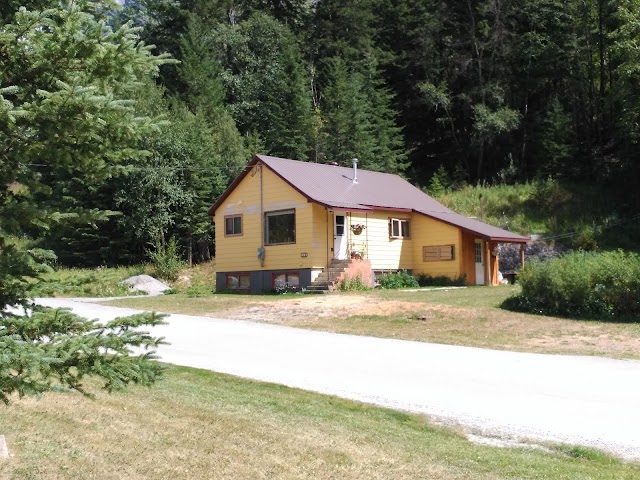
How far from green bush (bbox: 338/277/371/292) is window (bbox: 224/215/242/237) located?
5.83 meters

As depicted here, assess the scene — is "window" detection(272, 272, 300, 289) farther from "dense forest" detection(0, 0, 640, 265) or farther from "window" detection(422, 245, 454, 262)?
"dense forest" detection(0, 0, 640, 265)

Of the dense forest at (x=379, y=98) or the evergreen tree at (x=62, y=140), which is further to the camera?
the dense forest at (x=379, y=98)

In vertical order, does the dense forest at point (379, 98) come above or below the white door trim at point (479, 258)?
above

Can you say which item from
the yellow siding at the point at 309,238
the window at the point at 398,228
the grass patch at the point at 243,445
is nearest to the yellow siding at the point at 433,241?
the yellow siding at the point at 309,238

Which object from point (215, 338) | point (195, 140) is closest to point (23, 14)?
point (215, 338)

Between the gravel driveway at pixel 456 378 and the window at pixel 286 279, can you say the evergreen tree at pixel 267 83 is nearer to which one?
the window at pixel 286 279

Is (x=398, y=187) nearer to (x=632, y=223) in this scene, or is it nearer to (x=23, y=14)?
(x=632, y=223)

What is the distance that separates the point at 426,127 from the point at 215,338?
4197 centimetres

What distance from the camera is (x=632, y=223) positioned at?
3891cm

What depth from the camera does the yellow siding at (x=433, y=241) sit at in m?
28.8

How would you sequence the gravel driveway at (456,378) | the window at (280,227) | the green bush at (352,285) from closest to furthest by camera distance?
the gravel driveway at (456,378) < the green bush at (352,285) < the window at (280,227)

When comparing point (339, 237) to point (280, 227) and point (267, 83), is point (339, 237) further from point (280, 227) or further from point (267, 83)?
point (267, 83)

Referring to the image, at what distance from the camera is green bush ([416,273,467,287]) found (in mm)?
28641

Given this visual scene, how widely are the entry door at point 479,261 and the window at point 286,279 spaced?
7797 millimetres
